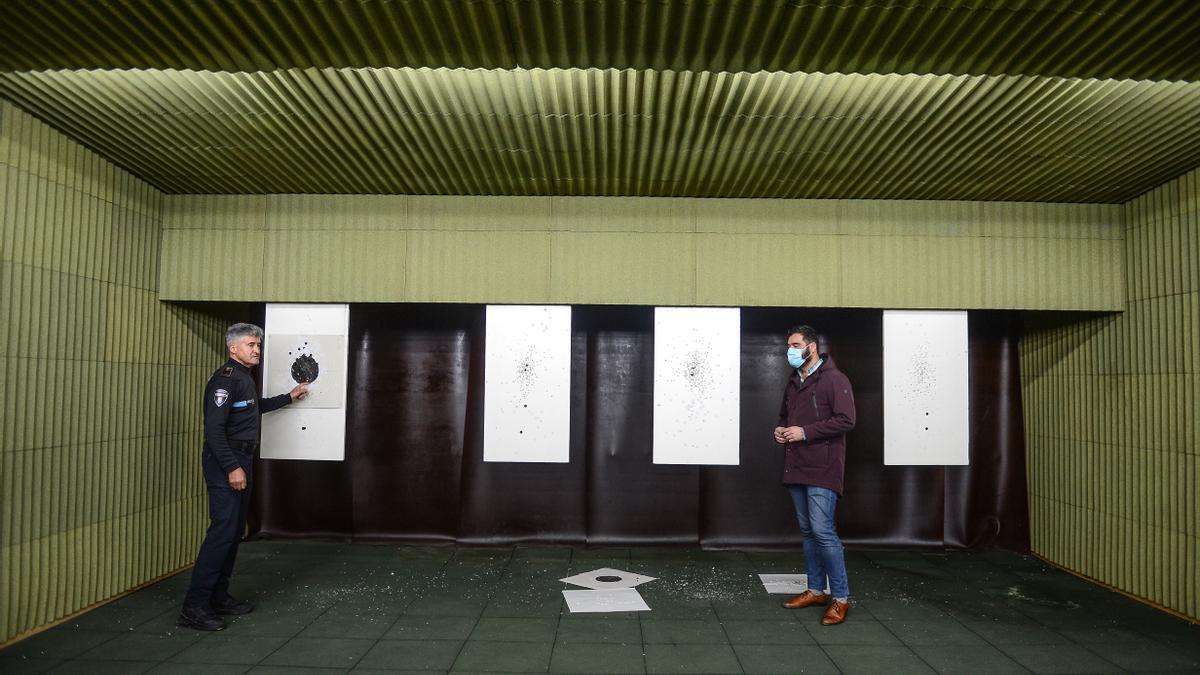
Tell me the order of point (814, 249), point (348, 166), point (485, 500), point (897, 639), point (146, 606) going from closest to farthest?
point (897, 639) < point (146, 606) < point (348, 166) < point (814, 249) < point (485, 500)

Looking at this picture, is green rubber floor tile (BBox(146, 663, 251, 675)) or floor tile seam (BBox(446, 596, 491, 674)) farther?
floor tile seam (BBox(446, 596, 491, 674))

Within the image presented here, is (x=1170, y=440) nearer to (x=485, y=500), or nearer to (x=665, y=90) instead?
(x=665, y=90)

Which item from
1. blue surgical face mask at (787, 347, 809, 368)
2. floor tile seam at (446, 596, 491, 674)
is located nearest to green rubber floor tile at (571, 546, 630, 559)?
floor tile seam at (446, 596, 491, 674)

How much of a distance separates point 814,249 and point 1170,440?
2.25 metres

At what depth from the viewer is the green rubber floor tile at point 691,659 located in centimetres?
295

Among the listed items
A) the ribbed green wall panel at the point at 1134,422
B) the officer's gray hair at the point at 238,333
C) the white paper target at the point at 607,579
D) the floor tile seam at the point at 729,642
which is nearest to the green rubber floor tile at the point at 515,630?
the white paper target at the point at 607,579

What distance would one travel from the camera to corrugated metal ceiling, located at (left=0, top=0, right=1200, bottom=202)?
2.32m

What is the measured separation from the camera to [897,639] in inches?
130

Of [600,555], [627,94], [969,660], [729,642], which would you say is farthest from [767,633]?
[627,94]

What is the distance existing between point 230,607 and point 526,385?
2.03m

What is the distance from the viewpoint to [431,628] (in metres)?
3.42

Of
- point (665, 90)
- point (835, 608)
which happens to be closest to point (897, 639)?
point (835, 608)

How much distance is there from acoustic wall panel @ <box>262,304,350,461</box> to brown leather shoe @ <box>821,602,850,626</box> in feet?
9.91

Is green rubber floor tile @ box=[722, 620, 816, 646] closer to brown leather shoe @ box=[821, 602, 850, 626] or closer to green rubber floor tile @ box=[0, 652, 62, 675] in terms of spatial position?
brown leather shoe @ box=[821, 602, 850, 626]
